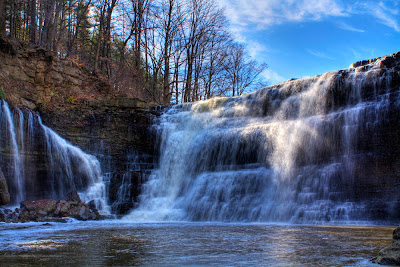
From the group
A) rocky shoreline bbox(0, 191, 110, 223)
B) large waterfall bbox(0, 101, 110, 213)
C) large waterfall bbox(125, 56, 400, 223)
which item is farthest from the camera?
large waterfall bbox(0, 101, 110, 213)

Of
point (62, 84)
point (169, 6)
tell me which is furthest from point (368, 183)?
point (169, 6)

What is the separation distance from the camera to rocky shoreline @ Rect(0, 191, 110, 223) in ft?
33.3

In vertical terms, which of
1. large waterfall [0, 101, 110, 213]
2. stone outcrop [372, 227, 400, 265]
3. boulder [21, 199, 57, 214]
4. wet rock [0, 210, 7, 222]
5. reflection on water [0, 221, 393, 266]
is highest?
large waterfall [0, 101, 110, 213]

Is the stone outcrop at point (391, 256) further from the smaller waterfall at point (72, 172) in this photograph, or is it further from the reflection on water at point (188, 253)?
the smaller waterfall at point (72, 172)

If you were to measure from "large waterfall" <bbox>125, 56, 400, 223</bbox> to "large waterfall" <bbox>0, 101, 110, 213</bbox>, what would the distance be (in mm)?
2400

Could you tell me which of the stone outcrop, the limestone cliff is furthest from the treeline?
the stone outcrop

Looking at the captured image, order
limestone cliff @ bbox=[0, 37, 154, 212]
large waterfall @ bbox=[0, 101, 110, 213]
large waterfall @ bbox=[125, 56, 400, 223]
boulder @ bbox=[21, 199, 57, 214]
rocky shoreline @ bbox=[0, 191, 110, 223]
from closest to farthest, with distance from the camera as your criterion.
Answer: rocky shoreline @ bbox=[0, 191, 110, 223] → large waterfall @ bbox=[125, 56, 400, 223] → boulder @ bbox=[21, 199, 57, 214] → large waterfall @ bbox=[0, 101, 110, 213] → limestone cliff @ bbox=[0, 37, 154, 212]

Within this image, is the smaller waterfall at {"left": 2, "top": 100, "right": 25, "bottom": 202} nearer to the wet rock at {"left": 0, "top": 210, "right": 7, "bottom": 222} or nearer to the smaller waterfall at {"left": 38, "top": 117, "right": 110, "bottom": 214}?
the smaller waterfall at {"left": 38, "top": 117, "right": 110, "bottom": 214}

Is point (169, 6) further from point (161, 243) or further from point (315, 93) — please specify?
point (161, 243)

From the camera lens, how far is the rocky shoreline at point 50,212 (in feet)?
33.3

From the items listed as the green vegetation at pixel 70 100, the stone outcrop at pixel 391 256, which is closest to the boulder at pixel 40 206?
the green vegetation at pixel 70 100

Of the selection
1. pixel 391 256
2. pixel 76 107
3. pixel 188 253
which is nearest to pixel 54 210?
pixel 76 107

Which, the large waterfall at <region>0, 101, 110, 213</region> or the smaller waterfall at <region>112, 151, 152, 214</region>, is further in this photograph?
the smaller waterfall at <region>112, 151, 152, 214</region>

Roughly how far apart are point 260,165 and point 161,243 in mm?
9004
